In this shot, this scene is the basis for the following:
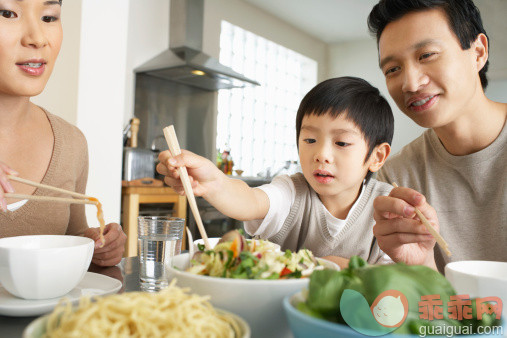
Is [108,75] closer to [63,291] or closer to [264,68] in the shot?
[63,291]

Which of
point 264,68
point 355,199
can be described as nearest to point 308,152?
point 355,199

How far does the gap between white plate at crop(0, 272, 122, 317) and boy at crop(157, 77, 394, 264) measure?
0.44 metres

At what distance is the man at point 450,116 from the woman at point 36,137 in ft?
3.36

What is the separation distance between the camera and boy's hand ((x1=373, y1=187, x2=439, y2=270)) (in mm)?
880

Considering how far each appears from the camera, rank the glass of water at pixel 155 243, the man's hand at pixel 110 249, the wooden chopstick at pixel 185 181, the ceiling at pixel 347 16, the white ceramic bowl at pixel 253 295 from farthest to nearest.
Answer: the ceiling at pixel 347 16, the man's hand at pixel 110 249, the glass of water at pixel 155 243, the wooden chopstick at pixel 185 181, the white ceramic bowl at pixel 253 295

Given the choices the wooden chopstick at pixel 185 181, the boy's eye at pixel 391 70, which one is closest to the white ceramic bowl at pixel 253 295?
the wooden chopstick at pixel 185 181

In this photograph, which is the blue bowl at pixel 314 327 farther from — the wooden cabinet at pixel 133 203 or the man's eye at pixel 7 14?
the wooden cabinet at pixel 133 203

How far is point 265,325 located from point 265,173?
209 inches

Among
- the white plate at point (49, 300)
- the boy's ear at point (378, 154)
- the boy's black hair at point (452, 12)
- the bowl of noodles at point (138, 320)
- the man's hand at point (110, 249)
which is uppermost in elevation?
the boy's black hair at point (452, 12)

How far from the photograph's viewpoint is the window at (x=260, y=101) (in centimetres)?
608

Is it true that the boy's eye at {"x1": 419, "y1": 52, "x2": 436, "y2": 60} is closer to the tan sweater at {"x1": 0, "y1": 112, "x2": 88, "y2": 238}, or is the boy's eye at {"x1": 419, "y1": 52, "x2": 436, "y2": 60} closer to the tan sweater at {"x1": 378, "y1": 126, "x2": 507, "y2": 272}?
the tan sweater at {"x1": 378, "y1": 126, "x2": 507, "y2": 272}

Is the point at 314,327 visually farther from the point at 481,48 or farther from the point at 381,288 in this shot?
the point at 481,48

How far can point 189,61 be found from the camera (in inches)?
163

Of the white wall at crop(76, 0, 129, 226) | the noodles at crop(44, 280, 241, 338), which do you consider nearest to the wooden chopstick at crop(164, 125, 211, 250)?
the noodles at crop(44, 280, 241, 338)
